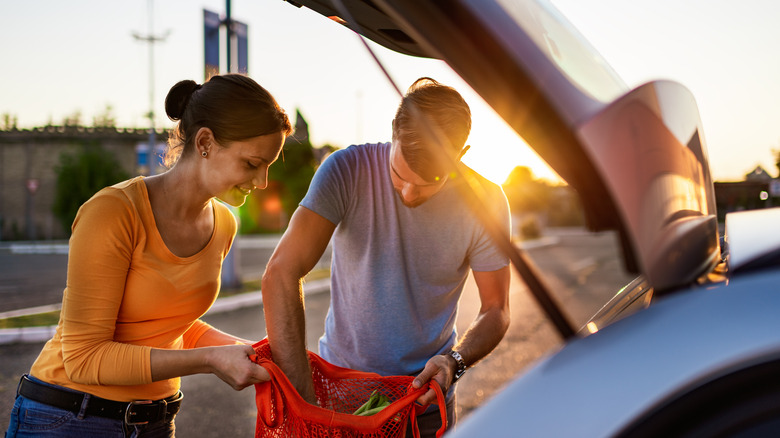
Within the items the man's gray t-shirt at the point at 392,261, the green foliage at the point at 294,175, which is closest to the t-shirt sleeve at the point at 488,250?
the man's gray t-shirt at the point at 392,261

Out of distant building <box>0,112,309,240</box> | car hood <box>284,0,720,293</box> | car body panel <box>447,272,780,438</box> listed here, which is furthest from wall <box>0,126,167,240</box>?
car body panel <box>447,272,780,438</box>

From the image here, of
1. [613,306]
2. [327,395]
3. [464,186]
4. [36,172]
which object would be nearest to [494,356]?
[327,395]

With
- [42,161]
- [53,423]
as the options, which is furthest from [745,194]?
[42,161]

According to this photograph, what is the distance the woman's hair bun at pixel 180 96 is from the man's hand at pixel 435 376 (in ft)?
4.07

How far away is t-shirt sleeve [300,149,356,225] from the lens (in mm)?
1866

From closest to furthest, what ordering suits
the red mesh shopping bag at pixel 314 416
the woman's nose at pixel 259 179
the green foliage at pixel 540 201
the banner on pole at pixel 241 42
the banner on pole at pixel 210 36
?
the red mesh shopping bag at pixel 314 416
the woman's nose at pixel 259 179
the banner on pole at pixel 210 36
the banner on pole at pixel 241 42
the green foliage at pixel 540 201

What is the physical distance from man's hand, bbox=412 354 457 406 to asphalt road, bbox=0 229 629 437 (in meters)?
0.35

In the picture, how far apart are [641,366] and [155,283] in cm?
145

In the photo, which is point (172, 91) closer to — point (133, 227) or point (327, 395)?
point (133, 227)

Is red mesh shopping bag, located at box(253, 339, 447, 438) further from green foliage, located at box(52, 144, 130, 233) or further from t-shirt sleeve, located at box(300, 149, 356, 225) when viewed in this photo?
green foliage, located at box(52, 144, 130, 233)

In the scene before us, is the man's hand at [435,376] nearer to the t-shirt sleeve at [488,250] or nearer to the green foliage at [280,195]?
the t-shirt sleeve at [488,250]

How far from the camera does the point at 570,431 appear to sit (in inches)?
28.4

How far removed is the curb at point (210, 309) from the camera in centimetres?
668

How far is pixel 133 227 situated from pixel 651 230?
55.3 inches
